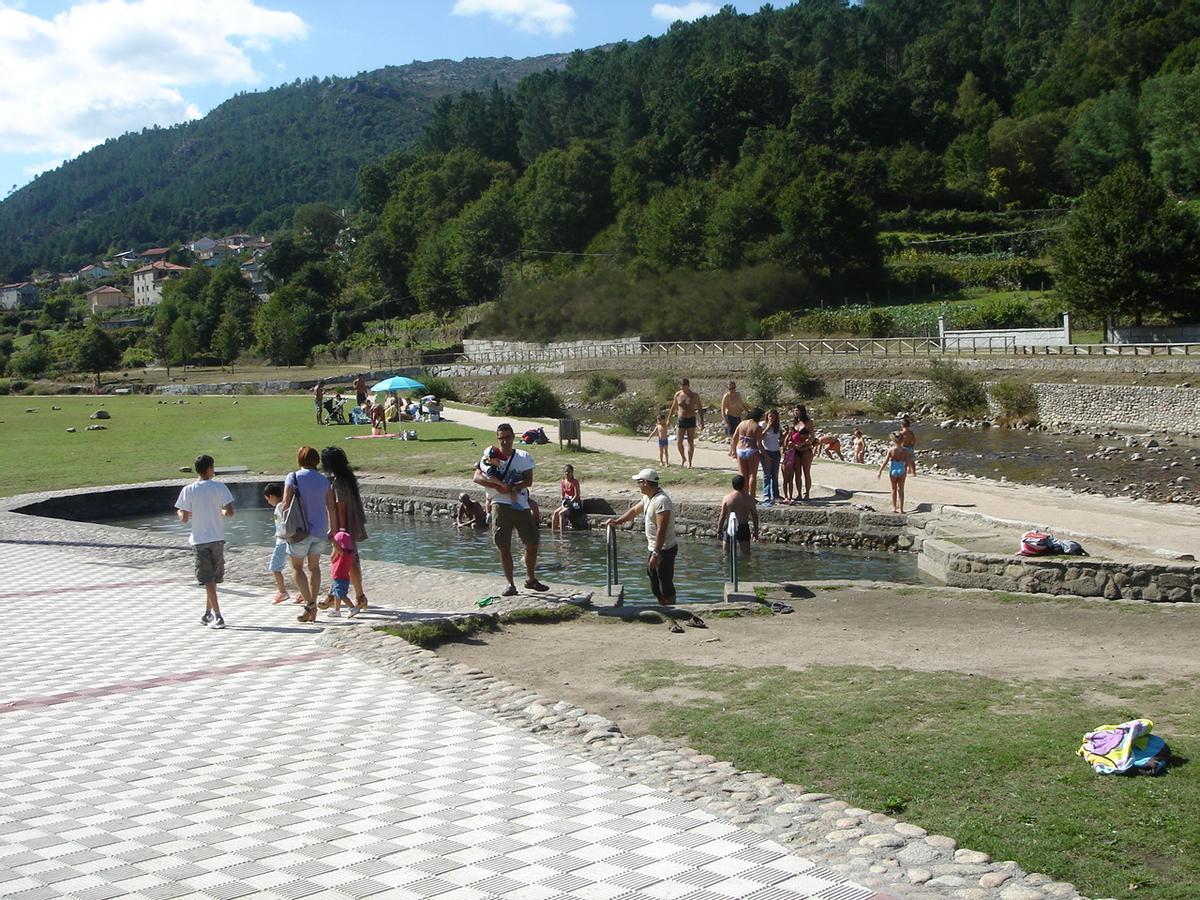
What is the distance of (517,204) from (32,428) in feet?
281

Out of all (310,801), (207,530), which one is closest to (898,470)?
(207,530)

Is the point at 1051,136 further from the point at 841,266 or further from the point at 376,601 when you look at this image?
the point at 376,601

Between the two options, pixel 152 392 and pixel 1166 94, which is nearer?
pixel 152 392

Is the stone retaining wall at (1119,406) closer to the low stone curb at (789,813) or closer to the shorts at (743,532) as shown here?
the shorts at (743,532)

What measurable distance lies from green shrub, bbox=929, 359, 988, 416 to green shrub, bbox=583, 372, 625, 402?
1898cm

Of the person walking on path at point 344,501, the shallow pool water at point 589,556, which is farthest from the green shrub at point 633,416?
the person walking on path at point 344,501

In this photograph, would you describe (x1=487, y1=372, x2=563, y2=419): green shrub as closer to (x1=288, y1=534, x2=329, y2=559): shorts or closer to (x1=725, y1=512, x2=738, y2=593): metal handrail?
(x1=725, y1=512, x2=738, y2=593): metal handrail

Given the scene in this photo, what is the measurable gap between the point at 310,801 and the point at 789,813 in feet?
9.04

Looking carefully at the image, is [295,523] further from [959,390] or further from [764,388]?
[764,388]

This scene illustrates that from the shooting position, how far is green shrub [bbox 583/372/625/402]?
203ft

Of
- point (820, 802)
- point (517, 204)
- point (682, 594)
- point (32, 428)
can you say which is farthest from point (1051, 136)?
point (820, 802)

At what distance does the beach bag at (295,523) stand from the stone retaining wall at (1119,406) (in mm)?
34151

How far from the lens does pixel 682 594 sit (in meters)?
16.5

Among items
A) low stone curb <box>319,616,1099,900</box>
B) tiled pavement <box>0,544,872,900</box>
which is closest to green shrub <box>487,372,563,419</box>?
tiled pavement <box>0,544,872,900</box>
